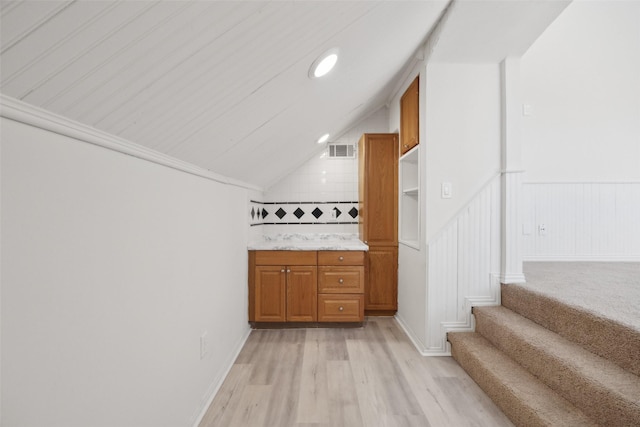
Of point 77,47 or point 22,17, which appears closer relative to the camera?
point 22,17

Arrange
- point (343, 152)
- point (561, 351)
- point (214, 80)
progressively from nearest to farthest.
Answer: point (214, 80), point (561, 351), point (343, 152)

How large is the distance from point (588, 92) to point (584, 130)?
16.7 inches

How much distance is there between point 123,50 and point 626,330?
7.53 ft

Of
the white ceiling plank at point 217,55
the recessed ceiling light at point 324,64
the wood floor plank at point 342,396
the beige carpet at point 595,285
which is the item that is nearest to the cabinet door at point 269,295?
the wood floor plank at point 342,396

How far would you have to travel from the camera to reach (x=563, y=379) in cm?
157

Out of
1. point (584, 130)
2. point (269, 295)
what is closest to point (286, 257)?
point (269, 295)

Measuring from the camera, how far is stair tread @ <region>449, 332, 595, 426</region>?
4.73 feet

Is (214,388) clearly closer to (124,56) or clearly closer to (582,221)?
(124,56)

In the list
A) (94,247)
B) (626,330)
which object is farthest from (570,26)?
(94,247)

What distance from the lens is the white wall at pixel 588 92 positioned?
3.38m

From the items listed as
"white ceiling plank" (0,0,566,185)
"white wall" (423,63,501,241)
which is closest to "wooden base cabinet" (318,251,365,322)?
"white wall" (423,63,501,241)

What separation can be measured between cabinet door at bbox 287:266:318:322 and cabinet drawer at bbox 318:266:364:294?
90mm

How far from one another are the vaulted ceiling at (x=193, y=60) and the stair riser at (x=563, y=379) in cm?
199

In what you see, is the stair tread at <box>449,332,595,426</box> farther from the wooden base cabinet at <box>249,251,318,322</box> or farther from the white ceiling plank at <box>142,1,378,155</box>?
the white ceiling plank at <box>142,1,378,155</box>
